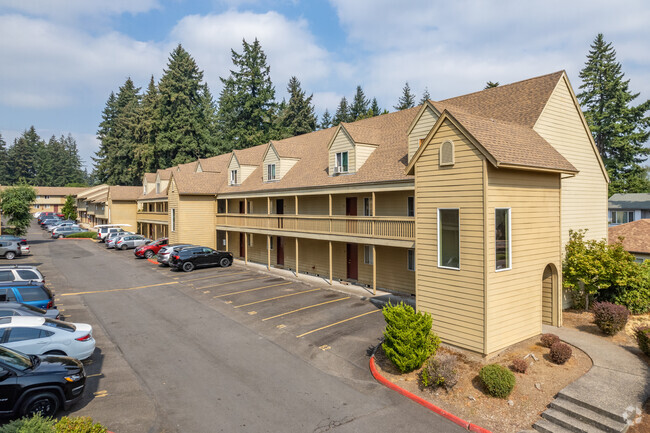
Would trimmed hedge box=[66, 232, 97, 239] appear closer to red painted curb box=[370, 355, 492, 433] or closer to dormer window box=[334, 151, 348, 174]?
dormer window box=[334, 151, 348, 174]

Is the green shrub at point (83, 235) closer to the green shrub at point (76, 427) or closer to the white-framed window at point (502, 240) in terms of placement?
the green shrub at point (76, 427)

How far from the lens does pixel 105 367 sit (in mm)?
12039

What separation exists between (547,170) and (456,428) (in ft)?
29.5

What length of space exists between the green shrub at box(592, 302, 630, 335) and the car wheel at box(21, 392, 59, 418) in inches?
654

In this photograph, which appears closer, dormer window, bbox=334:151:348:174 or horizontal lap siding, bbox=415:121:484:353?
horizontal lap siding, bbox=415:121:484:353

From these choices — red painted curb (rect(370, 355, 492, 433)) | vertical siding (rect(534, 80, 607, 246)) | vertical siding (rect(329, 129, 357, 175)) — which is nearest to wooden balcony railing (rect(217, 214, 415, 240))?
vertical siding (rect(329, 129, 357, 175))

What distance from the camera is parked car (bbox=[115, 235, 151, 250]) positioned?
4216 cm

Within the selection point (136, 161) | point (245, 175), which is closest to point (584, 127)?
point (245, 175)

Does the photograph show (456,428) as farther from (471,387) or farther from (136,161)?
(136,161)

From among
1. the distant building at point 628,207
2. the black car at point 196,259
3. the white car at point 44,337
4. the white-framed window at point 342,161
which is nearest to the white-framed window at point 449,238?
the white-framed window at point 342,161

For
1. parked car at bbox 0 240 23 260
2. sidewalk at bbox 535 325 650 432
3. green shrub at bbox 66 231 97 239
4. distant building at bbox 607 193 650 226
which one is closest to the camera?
sidewalk at bbox 535 325 650 432

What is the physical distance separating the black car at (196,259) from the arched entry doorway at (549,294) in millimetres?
22842

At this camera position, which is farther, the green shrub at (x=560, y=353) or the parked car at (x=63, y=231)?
the parked car at (x=63, y=231)

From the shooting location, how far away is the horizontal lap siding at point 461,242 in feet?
39.1
